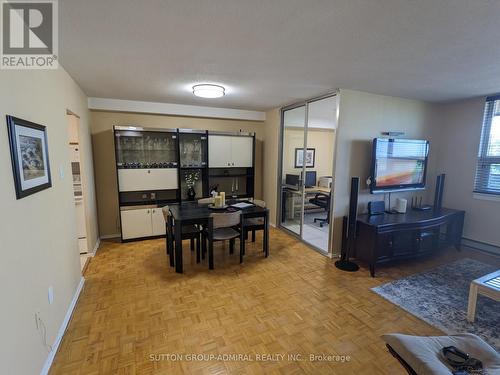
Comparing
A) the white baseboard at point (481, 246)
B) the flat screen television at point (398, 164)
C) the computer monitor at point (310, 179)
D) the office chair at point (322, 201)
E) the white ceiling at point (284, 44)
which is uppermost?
the white ceiling at point (284, 44)

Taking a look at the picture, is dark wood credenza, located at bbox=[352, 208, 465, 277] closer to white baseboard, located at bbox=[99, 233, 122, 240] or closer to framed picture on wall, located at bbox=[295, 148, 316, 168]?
framed picture on wall, located at bbox=[295, 148, 316, 168]

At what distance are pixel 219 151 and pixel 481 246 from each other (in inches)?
184

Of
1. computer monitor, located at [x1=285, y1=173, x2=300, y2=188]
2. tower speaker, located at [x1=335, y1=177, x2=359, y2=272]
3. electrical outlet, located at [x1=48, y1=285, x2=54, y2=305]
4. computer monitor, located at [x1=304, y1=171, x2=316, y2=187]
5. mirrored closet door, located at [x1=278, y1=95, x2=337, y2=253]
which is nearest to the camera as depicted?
electrical outlet, located at [x1=48, y1=285, x2=54, y2=305]

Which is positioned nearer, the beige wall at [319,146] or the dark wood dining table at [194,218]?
the dark wood dining table at [194,218]

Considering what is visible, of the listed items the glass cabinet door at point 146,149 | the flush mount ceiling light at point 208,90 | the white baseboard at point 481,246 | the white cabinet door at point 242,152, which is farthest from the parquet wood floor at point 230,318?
the flush mount ceiling light at point 208,90

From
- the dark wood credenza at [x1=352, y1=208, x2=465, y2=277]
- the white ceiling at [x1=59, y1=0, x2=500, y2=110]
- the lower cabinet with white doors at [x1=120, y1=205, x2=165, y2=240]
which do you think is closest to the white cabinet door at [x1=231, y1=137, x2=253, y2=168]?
the white ceiling at [x1=59, y1=0, x2=500, y2=110]

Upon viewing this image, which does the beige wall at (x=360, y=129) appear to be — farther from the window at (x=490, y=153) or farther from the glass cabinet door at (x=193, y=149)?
the glass cabinet door at (x=193, y=149)

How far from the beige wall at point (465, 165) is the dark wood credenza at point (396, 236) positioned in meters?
0.59

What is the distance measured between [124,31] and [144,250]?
302cm

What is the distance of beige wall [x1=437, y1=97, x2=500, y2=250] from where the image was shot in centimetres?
379

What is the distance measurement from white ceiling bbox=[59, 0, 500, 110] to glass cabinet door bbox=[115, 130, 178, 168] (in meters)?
1.03

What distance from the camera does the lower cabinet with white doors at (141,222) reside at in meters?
4.06

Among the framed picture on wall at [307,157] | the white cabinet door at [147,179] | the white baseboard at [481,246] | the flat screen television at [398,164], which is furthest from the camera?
the framed picture on wall at [307,157]

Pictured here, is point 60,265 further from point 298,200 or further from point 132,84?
point 298,200
